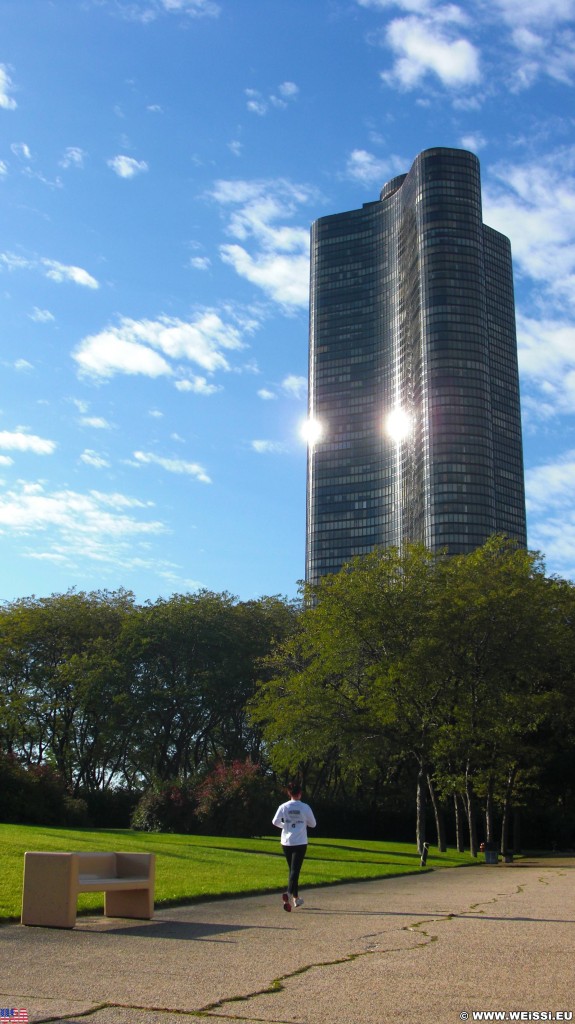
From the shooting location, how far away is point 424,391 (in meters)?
164

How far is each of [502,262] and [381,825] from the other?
6229 inches

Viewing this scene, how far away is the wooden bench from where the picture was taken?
10.5 m

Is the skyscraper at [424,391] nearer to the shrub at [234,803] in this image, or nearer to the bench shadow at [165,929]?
the shrub at [234,803]

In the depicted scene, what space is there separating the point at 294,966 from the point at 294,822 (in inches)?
230

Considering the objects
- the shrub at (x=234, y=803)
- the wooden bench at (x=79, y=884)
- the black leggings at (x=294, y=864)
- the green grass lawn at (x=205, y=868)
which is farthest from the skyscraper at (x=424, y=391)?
the wooden bench at (x=79, y=884)

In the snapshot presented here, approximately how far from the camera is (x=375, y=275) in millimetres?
198125

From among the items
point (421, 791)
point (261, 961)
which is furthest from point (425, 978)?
point (421, 791)

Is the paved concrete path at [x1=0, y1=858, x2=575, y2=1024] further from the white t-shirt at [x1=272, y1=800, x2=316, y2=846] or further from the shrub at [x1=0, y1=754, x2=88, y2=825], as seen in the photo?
the shrub at [x1=0, y1=754, x2=88, y2=825]

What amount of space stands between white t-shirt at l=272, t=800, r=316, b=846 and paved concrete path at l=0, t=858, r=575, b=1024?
968 millimetres

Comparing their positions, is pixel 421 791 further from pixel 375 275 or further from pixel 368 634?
pixel 375 275

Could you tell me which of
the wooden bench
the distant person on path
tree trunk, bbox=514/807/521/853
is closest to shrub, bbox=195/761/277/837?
tree trunk, bbox=514/807/521/853

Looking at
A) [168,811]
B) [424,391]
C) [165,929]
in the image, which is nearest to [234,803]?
[168,811]

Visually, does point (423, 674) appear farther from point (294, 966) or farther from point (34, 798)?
point (294, 966)

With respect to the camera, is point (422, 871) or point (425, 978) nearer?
point (425, 978)
